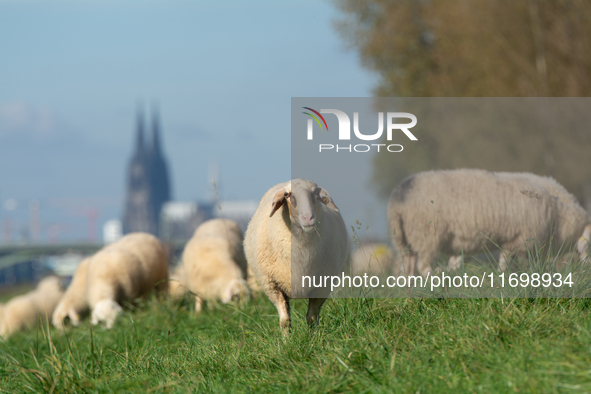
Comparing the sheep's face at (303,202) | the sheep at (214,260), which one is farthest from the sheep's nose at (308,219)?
the sheep at (214,260)

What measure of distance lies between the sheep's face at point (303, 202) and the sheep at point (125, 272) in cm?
450

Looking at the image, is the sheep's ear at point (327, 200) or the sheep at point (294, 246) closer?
the sheep at point (294, 246)

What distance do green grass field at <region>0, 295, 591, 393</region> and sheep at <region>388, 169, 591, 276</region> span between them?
166cm

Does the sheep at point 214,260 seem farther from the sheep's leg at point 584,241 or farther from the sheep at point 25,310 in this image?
the sheep at point 25,310

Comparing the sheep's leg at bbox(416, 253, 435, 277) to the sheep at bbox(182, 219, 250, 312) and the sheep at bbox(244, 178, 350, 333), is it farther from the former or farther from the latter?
the sheep at bbox(182, 219, 250, 312)

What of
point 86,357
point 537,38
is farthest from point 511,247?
point 537,38

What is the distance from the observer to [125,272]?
8.27 m

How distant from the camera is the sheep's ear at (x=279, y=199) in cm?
375

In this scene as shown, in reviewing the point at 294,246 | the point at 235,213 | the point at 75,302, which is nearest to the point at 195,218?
the point at 235,213

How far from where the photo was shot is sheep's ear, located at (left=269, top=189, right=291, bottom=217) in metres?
3.75

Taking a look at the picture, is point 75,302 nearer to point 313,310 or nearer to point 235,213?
point 313,310

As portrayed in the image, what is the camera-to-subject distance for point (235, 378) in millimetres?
3334

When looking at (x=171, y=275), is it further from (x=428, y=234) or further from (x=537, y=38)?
(x=537, y=38)

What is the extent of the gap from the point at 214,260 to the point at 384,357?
5.00 meters
